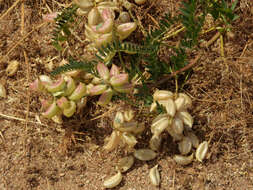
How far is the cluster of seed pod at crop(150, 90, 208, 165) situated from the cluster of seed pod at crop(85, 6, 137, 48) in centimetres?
30

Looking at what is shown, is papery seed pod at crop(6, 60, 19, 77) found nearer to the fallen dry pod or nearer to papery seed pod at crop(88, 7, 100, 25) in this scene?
papery seed pod at crop(88, 7, 100, 25)

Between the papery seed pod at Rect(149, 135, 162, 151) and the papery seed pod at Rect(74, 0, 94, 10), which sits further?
the papery seed pod at Rect(149, 135, 162, 151)

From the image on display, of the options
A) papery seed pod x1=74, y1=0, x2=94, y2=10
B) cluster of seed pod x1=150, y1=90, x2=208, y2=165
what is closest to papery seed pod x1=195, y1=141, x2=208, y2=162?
cluster of seed pod x1=150, y1=90, x2=208, y2=165

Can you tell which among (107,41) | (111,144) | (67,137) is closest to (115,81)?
(107,41)

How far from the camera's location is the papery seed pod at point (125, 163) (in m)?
1.65

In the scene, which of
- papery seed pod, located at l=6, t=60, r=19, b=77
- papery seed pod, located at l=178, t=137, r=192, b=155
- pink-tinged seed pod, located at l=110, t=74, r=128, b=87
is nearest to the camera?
pink-tinged seed pod, located at l=110, t=74, r=128, b=87

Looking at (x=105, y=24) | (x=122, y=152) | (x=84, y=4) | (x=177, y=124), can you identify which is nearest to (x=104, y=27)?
(x=105, y=24)

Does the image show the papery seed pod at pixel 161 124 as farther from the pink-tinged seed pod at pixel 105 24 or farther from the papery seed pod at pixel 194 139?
the pink-tinged seed pod at pixel 105 24

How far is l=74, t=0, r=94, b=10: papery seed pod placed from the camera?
4.84ft

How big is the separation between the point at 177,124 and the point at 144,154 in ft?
0.88

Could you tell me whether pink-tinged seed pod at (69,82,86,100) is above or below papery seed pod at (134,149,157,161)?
above

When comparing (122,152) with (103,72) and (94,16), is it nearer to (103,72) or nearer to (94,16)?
(103,72)

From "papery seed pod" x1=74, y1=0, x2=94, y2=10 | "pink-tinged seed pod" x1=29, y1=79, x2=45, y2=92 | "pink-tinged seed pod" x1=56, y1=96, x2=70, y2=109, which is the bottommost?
"pink-tinged seed pod" x1=56, y1=96, x2=70, y2=109

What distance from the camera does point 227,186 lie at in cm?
163
